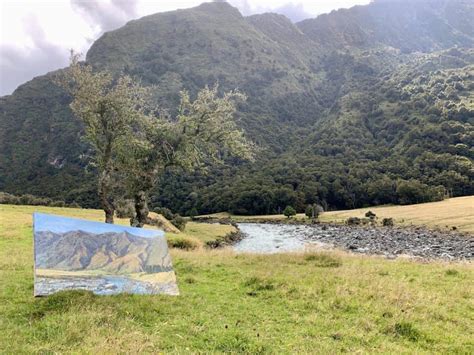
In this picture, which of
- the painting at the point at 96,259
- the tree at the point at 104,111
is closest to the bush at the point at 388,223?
the tree at the point at 104,111

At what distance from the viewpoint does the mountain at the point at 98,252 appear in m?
11.7

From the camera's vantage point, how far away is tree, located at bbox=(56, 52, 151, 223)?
2636cm

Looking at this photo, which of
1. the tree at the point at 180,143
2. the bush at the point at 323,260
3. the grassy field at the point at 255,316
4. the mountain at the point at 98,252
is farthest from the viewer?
the tree at the point at 180,143

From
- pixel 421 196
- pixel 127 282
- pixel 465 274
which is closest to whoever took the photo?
pixel 127 282

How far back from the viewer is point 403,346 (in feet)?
31.3

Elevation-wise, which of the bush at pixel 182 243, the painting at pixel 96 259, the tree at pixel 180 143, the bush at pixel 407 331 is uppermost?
the tree at pixel 180 143

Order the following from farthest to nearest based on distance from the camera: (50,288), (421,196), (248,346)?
(421,196) → (50,288) → (248,346)

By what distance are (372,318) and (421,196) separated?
110084 mm

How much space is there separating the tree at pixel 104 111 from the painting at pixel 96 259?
44.8ft

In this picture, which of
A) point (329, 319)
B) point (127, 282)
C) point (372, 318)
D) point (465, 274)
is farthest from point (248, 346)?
point (465, 274)

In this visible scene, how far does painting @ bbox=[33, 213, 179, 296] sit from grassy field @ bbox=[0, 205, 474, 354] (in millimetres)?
501

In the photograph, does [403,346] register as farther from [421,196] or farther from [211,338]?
[421,196]

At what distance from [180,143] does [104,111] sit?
228 inches

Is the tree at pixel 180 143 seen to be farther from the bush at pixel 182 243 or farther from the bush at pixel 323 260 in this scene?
the bush at pixel 323 260
